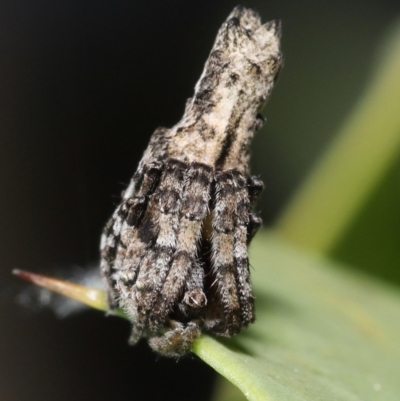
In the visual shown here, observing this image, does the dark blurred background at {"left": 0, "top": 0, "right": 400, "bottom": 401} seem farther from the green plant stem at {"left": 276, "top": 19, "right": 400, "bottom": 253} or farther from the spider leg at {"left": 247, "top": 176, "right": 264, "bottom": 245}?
the spider leg at {"left": 247, "top": 176, "right": 264, "bottom": 245}

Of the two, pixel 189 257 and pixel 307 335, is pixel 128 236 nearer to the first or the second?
pixel 189 257

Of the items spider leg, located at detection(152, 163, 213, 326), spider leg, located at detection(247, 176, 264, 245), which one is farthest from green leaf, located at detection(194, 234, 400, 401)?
spider leg, located at detection(247, 176, 264, 245)

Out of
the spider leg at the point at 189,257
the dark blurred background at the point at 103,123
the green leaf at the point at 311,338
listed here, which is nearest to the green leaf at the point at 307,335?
the green leaf at the point at 311,338

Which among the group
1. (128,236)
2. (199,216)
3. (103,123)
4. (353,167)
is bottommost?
(103,123)

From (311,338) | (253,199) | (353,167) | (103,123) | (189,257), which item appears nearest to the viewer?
(189,257)

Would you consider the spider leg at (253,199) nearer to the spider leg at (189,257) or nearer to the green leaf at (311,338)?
the spider leg at (189,257)

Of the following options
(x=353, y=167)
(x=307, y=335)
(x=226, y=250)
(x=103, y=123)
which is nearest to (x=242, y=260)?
(x=226, y=250)
